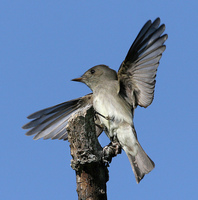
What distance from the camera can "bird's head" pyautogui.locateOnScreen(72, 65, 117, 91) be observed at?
677cm

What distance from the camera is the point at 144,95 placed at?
6406 millimetres

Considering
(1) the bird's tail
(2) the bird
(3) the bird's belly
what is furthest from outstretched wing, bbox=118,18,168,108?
(1) the bird's tail

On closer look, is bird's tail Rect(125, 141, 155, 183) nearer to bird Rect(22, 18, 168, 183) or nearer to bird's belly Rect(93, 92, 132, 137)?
bird Rect(22, 18, 168, 183)

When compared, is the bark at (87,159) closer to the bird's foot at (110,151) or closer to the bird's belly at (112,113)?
the bird's foot at (110,151)

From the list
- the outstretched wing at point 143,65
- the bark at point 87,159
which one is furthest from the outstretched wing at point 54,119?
the bark at point 87,159

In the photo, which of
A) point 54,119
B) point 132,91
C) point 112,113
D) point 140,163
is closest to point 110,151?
point 140,163

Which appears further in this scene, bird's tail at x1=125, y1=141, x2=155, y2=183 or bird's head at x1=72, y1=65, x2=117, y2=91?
bird's head at x1=72, y1=65, x2=117, y2=91

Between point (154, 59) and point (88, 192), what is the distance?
2.71m

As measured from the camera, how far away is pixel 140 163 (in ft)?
19.7

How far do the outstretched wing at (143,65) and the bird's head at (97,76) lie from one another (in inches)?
14.5

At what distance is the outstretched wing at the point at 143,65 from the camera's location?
6203 mm

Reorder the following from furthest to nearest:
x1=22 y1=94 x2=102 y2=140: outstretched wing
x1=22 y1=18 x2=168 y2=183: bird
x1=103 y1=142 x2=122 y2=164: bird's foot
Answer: x1=22 y1=94 x2=102 y2=140: outstretched wing
x1=22 y1=18 x2=168 y2=183: bird
x1=103 y1=142 x2=122 y2=164: bird's foot

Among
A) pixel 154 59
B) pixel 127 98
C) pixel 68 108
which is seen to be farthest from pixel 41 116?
pixel 154 59

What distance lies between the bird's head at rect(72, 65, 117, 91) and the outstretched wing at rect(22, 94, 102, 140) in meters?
0.30
